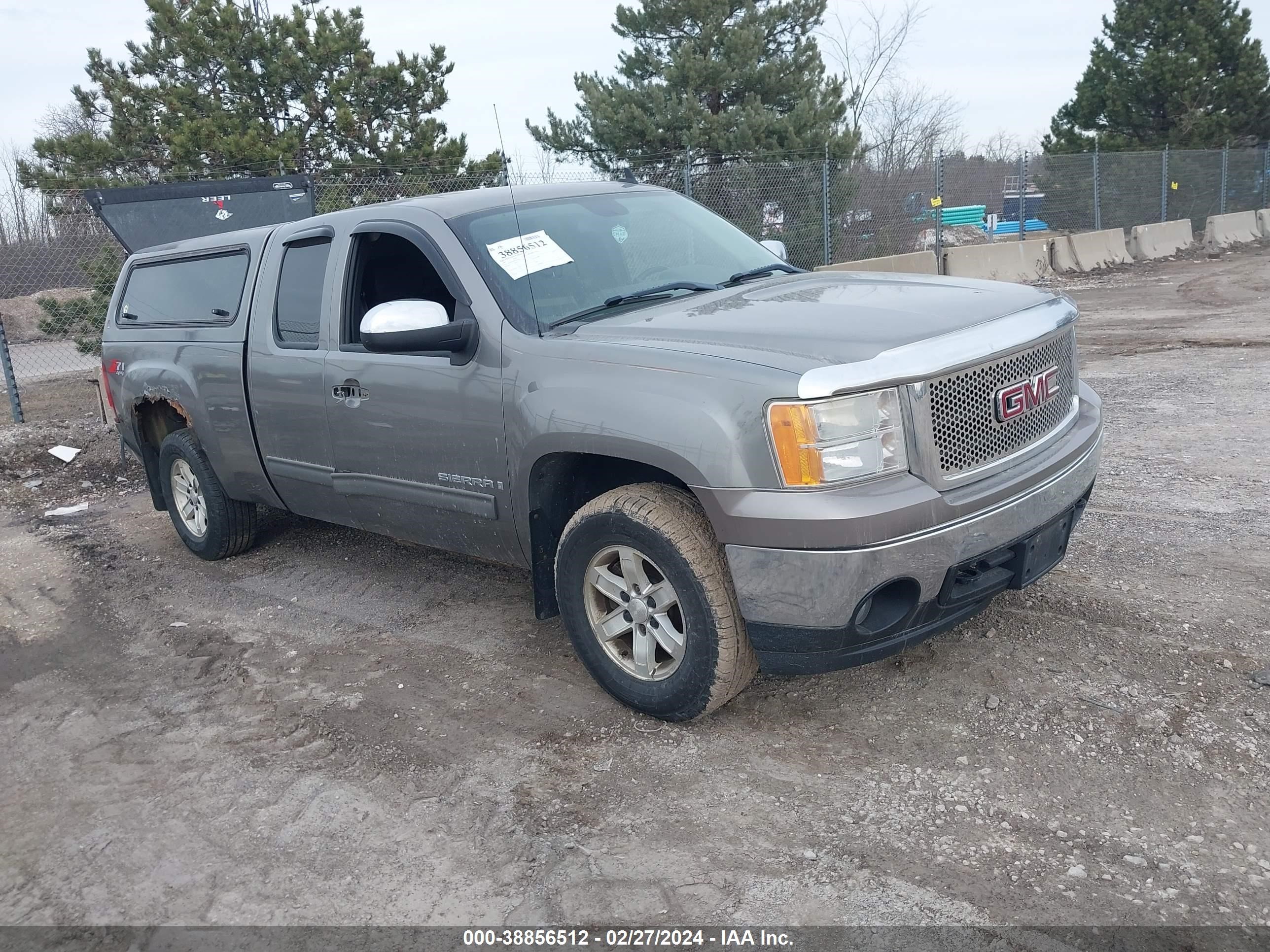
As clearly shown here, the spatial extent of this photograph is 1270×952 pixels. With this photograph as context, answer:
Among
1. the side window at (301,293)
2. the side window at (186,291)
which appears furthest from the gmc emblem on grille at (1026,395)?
the side window at (186,291)

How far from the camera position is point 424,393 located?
423cm

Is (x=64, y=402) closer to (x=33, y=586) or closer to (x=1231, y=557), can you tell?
(x=33, y=586)

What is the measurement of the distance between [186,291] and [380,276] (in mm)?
1737

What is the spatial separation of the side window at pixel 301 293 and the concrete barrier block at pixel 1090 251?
59.5ft

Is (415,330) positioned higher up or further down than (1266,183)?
higher up

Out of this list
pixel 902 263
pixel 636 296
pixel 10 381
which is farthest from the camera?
pixel 902 263

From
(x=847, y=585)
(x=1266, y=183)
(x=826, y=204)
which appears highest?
(x=826, y=204)

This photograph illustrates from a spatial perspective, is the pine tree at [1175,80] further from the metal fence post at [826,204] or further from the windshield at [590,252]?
the windshield at [590,252]

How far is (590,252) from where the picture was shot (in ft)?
14.3

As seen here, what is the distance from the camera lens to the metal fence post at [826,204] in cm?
1667

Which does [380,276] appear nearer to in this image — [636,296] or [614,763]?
[636,296]

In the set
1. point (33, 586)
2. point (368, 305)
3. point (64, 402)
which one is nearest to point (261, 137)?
point (64, 402)

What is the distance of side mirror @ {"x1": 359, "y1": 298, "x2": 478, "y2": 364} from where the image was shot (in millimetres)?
3861

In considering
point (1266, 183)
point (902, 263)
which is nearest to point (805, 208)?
point (902, 263)
